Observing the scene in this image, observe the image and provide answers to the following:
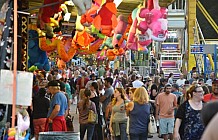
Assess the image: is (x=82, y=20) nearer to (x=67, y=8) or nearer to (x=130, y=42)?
(x=67, y=8)

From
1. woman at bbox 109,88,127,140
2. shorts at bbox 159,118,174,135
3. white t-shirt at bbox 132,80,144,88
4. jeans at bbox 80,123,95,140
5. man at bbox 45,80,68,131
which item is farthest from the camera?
white t-shirt at bbox 132,80,144,88

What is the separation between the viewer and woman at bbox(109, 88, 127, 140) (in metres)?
11.3

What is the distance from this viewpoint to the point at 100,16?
12297mm

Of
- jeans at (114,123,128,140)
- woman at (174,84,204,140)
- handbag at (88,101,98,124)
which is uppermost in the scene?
woman at (174,84,204,140)

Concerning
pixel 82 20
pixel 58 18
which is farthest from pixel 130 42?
pixel 82 20

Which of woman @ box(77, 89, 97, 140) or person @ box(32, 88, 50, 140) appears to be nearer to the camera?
person @ box(32, 88, 50, 140)

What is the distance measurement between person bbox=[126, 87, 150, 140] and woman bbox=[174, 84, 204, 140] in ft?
6.78

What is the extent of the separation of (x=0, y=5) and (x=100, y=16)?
18.1ft

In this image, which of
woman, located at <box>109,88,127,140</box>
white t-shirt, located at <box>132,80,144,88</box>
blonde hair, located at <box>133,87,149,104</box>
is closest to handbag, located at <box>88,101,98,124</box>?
woman, located at <box>109,88,127,140</box>

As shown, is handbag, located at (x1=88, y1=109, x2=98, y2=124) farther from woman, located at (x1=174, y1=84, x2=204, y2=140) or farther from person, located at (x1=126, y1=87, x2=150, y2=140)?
woman, located at (x1=174, y1=84, x2=204, y2=140)

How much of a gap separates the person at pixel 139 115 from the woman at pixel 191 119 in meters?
2.07

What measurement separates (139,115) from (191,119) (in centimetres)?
243

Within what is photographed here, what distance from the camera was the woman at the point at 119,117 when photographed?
11344mm

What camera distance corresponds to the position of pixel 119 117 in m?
11.4
